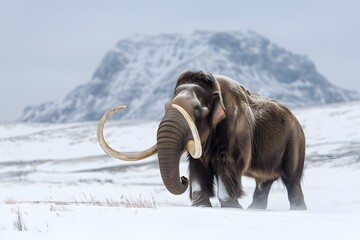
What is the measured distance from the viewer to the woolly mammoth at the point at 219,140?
383 inches

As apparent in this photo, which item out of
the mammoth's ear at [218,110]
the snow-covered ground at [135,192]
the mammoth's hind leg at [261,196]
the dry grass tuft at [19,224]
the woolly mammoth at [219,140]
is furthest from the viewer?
the mammoth's hind leg at [261,196]

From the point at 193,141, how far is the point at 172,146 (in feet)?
1.25

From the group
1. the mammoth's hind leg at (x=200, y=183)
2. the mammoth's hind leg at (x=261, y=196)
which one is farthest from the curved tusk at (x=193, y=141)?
the mammoth's hind leg at (x=261, y=196)

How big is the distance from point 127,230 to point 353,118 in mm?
34025

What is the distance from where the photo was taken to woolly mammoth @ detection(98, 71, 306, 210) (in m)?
9.73

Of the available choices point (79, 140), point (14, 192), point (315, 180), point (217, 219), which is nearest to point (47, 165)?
point (79, 140)

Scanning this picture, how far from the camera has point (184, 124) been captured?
32.3 feet

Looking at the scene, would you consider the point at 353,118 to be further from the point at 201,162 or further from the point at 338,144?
the point at 201,162

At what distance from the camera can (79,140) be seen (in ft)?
164

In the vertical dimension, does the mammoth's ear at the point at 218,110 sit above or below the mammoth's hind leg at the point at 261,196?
above

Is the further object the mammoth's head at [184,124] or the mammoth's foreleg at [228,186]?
the mammoth's foreleg at [228,186]

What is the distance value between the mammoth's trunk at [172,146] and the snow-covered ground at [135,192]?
0.46m

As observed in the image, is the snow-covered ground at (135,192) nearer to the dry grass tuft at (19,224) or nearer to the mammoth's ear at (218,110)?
the dry grass tuft at (19,224)

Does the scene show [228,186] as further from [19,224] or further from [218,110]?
[19,224]
